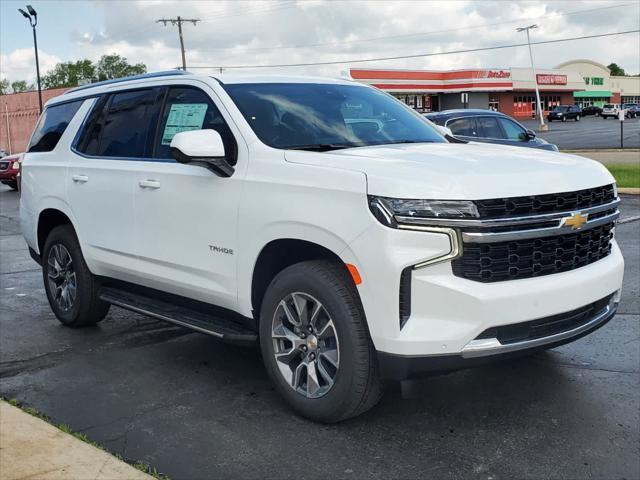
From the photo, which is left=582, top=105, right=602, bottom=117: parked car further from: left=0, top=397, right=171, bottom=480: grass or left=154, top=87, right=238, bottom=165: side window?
left=0, top=397, right=171, bottom=480: grass

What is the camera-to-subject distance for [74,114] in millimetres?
6695

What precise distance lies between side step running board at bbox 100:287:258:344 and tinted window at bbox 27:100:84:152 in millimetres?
1615

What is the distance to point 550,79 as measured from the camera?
93.2 metres

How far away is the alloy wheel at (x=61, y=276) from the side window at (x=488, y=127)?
34.9 ft

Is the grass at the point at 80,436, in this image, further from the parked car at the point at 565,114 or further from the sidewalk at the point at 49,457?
the parked car at the point at 565,114

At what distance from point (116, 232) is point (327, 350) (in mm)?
2304

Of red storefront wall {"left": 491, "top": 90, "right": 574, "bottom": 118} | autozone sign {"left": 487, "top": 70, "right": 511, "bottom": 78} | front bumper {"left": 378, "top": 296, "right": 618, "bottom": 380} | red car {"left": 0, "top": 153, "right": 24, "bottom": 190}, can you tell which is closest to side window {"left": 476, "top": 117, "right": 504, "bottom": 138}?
front bumper {"left": 378, "top": 296, "right": 618, "bottom": 380}

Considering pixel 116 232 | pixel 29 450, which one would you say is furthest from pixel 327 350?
pixel 116 232

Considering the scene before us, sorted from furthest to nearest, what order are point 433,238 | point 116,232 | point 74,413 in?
point 116,232 < point 74,413 < point 433,238

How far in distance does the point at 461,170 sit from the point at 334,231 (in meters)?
0.72

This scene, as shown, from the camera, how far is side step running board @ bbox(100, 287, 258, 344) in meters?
4.79

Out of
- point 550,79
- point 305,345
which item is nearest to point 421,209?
point 305,345

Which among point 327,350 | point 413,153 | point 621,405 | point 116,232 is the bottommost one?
point 621,405

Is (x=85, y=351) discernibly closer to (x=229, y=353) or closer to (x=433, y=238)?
(x=229, y=353)
